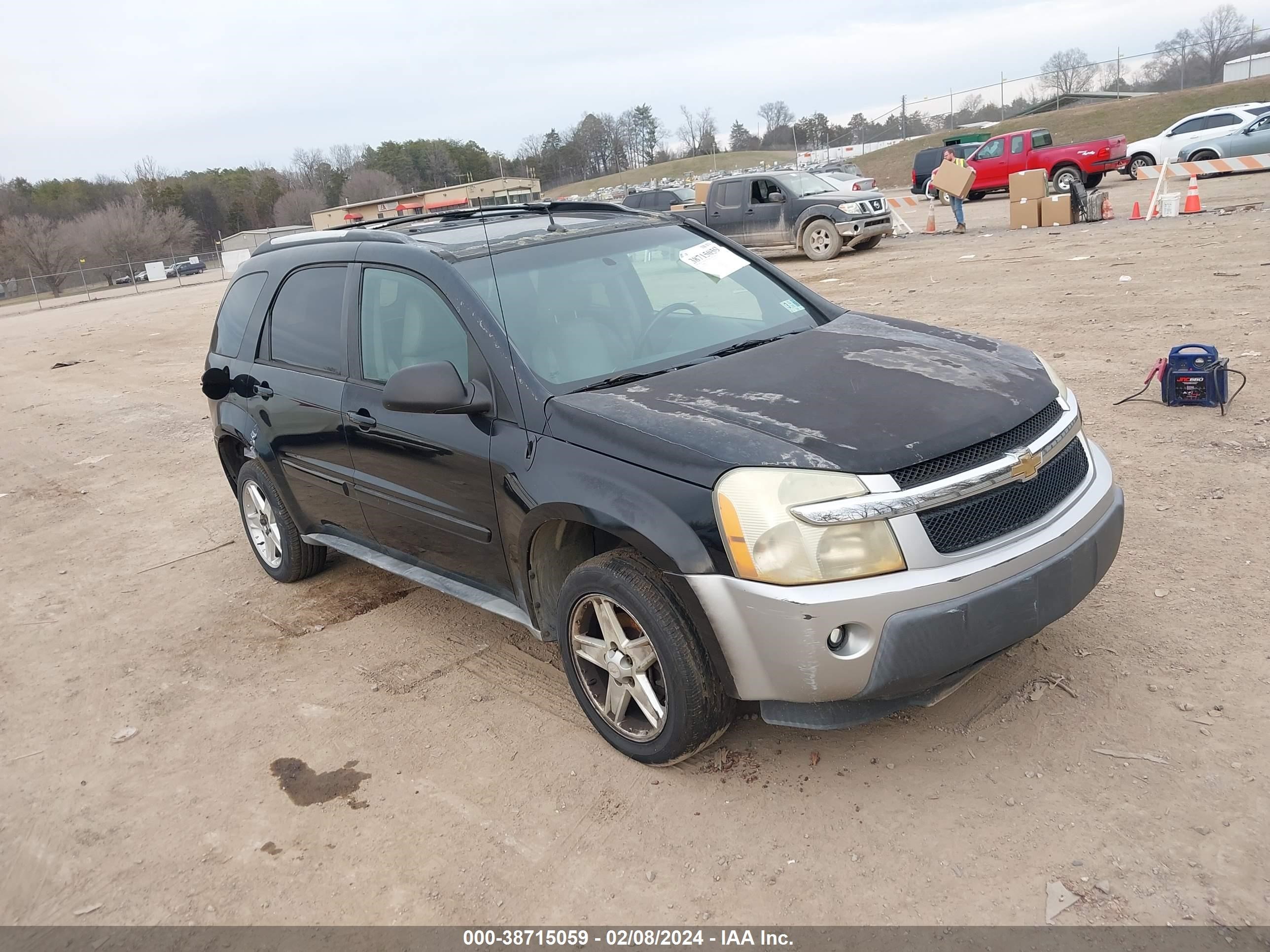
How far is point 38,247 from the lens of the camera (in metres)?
66.9

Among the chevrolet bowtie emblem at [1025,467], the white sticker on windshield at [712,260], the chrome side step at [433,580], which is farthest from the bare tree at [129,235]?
the chevrolet bowtie emblem at [1025,467]

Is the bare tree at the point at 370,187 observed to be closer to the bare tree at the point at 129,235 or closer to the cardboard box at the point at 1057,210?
the bare tree at the point at 129,235

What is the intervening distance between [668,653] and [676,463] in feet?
1.96

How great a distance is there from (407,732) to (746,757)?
4.48 ft

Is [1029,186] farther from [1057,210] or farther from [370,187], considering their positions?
[370,187]

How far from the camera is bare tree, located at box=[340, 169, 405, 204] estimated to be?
97.5m

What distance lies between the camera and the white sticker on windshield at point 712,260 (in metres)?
4.39

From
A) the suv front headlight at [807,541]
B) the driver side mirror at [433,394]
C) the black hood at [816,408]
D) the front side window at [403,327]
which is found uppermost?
the front side window at [403,327]

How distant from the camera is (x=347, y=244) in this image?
4.47 metres

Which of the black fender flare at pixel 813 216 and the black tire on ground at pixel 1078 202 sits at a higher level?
the black fender flare at pixel 813 216

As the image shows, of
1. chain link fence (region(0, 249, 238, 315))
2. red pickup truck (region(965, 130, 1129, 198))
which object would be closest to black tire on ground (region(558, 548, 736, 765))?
red pickup truck (region(965, 130, 1129, 198))

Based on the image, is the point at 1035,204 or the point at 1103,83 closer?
the point at 1035,204

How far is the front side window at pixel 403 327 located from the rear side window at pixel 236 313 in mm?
1284

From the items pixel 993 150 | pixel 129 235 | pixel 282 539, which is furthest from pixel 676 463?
pixel 129 235
